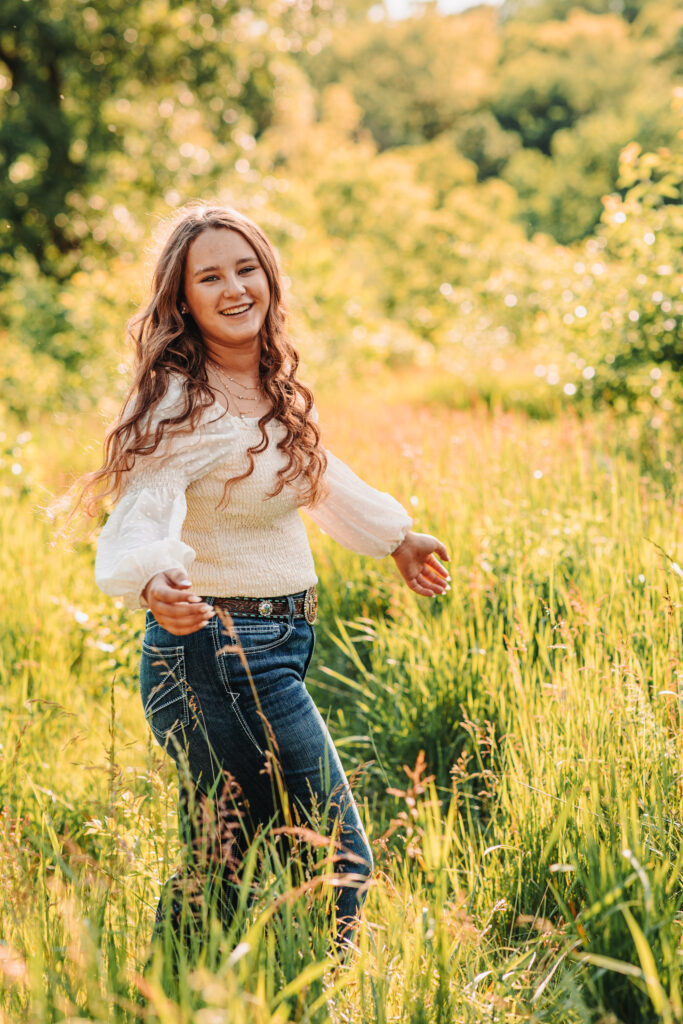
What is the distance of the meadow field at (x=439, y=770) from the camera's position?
5.28 ft

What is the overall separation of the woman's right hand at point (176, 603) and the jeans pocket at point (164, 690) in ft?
0.75

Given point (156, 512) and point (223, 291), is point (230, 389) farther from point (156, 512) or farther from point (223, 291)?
point (156, 512)

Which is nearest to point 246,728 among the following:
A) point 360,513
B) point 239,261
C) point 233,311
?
point 360,513

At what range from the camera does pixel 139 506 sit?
6.28 ft

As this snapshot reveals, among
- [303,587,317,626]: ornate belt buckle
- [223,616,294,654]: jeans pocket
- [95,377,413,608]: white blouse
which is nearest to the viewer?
[95,377,413,608]: white blouse

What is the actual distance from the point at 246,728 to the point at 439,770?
112 cm

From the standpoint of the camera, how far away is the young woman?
6.30 ft

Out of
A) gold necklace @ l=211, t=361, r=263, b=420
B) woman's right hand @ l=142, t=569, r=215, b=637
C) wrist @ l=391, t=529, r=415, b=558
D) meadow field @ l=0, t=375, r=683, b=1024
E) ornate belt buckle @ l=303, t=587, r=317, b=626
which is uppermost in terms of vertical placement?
gold necklace @ l=211, t=361, r=263, b=420

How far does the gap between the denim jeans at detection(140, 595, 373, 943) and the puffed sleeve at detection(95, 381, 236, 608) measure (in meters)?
0.22

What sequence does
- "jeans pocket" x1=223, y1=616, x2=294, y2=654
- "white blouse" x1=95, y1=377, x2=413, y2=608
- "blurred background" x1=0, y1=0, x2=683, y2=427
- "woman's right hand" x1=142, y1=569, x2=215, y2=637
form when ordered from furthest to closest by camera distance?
"blurred background" x1=0, y1=0, x2=683, y2=427 → "jeans pocket" x1=223, y1=616, x2=294, y2=654 → "white blouse" x1=95, y1=377, x2=413, y2=608 → "woman's right hand" x1=142, y1=569, x2=215, y2=637

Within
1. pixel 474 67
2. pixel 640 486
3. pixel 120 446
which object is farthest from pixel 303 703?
pixel 474 67

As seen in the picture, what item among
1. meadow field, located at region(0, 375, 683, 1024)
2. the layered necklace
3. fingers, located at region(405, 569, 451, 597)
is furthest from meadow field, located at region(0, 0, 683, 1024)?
the layered necklace

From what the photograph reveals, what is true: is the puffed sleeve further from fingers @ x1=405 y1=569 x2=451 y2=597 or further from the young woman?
fingers @ x1=405 y1=569 x2=451 y2=597

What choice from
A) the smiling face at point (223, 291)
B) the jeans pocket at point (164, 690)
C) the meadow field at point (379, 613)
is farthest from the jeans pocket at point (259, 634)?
the smiling face at point (223, 291)
